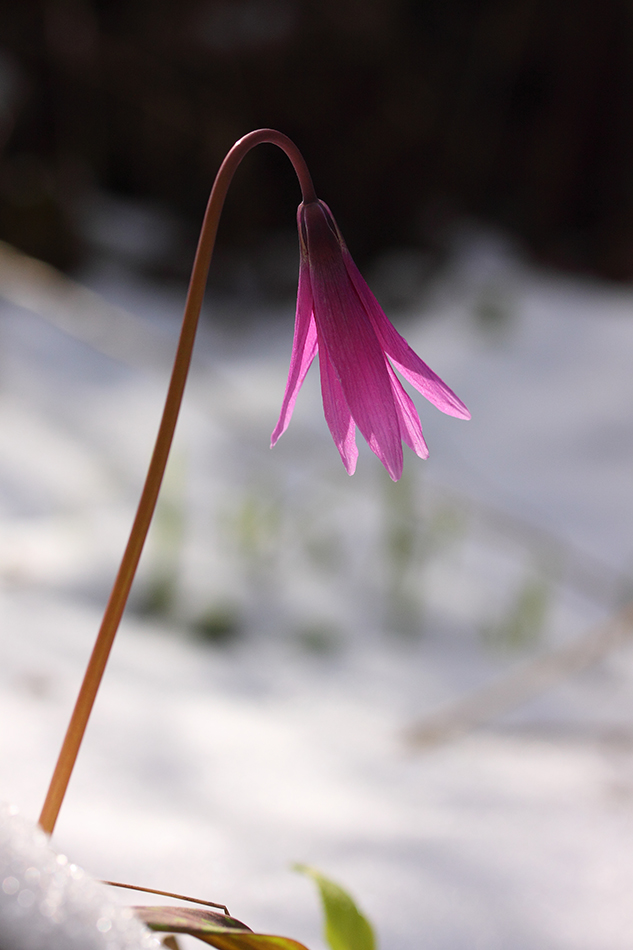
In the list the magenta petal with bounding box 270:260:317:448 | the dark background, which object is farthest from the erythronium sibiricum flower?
the dark background

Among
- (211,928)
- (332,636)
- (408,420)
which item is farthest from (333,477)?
(211,928)

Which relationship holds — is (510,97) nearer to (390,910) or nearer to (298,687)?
(298,687)

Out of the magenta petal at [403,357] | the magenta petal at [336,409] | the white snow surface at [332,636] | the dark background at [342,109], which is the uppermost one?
the dark background at [342,109]

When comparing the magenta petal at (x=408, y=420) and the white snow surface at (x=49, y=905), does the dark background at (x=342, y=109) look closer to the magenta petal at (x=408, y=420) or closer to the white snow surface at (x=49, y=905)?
the magenta petal at (x=408, y=420)

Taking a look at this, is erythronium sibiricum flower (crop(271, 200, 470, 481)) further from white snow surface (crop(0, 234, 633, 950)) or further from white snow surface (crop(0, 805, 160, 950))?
white snow surface (crop(0, 234, 633, 950))

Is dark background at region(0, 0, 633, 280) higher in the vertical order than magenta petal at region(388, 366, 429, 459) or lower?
higher

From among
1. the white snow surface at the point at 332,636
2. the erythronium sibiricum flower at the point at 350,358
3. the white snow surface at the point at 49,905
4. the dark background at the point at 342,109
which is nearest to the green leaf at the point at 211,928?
the white snow surface at the point at 49,905
